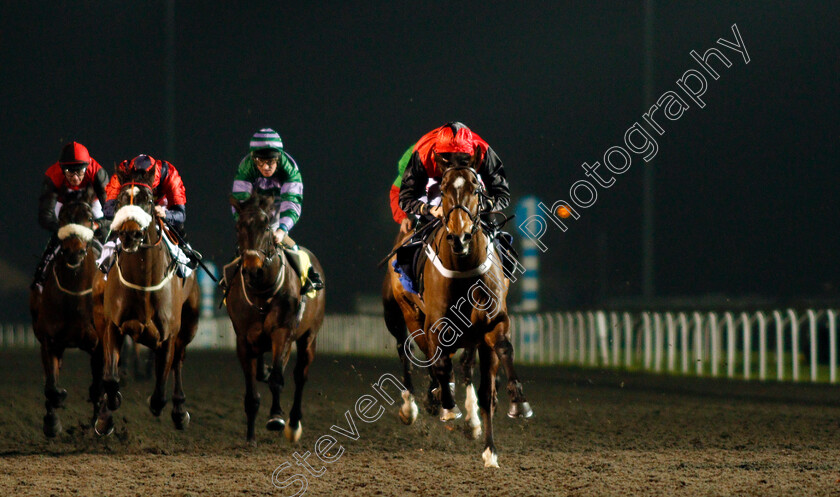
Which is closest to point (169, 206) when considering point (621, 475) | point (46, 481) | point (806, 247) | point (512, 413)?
point (46, 481)

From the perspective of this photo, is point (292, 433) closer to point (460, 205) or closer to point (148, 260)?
point (148, 260)

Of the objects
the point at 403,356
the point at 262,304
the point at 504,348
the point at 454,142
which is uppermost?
A: the point at 454,142

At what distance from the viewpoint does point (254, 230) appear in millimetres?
7527

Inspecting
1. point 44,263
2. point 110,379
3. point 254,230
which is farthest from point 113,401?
point 44,263

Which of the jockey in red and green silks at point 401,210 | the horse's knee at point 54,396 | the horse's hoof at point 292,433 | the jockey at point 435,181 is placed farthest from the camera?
the horse's knee at point 54,396

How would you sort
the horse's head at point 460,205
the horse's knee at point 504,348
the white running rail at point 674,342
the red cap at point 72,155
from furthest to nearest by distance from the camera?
the white running rail at point 674,342, the red cap at point 72,155, the horse's knee at point 504,348, the horse's head at point 460,205

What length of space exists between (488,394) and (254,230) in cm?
220

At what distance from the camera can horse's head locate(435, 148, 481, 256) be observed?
239 inches

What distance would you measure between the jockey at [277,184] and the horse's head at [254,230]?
30 cm

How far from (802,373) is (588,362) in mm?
3984

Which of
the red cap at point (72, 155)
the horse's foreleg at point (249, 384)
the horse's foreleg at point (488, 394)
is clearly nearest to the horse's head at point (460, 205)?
the horse's foreleg at point (488, 394)

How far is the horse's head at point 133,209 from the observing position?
727 cm

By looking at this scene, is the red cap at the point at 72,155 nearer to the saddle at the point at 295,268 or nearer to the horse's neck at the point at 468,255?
the saddle at the point at 295,268

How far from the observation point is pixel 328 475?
22.7 feet
